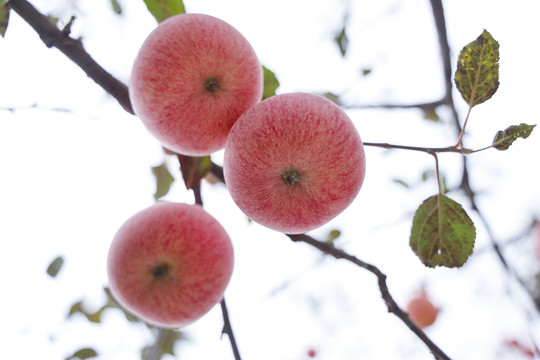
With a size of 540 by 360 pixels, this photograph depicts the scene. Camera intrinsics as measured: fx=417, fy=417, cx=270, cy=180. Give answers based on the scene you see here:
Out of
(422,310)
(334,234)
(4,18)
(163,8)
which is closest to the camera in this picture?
(4,18)

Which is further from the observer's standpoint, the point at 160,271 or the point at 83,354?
the point at 83,354

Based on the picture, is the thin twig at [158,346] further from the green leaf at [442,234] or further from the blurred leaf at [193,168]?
the green leaf at [442,234]

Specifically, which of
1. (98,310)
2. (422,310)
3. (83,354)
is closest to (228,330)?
→ (83,354)

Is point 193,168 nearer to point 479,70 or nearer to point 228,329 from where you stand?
point 228,329

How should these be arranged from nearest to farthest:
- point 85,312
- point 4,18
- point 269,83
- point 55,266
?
1. point 4,18
2. point 269,83
3. point 55,266
4. point 85,312

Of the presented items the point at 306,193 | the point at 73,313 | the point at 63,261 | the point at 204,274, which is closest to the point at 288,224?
the point at 306,193

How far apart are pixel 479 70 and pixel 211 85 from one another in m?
0.58

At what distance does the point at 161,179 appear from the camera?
144cm

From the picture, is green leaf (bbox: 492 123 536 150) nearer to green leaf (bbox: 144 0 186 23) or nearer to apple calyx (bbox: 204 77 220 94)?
apple calyx (bbox: 204 77 220 94)

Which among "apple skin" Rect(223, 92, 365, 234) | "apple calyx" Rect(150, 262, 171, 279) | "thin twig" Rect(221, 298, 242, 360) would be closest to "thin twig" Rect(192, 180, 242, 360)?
"thin twig" Rect(221, 298, 242, 360)

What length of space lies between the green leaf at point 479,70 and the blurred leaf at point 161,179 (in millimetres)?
952

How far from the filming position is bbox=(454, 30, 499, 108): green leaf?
2.83 feet

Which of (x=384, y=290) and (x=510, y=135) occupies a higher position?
(x=510, y=135)

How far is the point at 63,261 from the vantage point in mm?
1337
